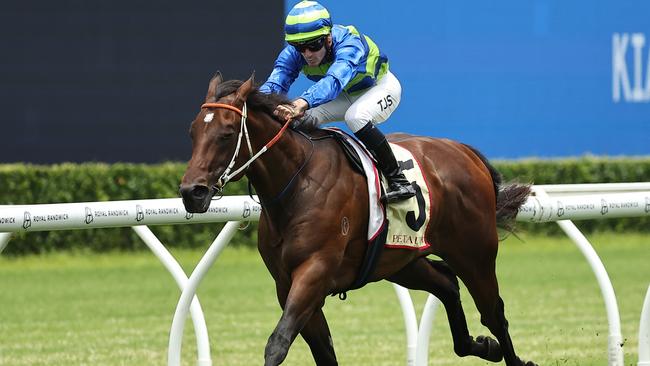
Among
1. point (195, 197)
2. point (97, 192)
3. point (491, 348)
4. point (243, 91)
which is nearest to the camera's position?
point (195, 197)

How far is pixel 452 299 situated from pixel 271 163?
139cm

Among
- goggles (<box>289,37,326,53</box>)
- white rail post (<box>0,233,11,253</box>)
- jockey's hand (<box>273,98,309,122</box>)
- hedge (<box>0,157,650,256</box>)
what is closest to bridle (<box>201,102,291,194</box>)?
jockey's hand (<box>273,98,309,122</box>)

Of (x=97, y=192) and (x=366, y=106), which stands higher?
(x=366, y=106)

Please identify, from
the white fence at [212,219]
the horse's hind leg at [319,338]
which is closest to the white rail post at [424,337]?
the white fence at [212,219]

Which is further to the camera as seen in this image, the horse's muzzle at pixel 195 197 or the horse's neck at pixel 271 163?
the horse's neck at pixel 271 163

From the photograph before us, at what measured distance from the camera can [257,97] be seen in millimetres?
4414

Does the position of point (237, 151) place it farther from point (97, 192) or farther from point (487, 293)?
point (97, 192)

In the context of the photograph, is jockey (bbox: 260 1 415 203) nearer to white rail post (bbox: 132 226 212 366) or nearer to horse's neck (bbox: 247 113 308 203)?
horse's neck (bbox: 247 113 308 203)

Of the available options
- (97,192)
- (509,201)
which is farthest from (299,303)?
(97,192)

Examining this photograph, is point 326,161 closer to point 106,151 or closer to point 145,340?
point 145,340

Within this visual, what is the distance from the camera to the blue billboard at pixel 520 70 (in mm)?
12992

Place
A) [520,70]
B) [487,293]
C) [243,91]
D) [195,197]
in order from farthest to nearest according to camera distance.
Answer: [520,70]
[487,293]
[243,91]
[195,197]

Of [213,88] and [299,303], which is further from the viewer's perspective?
[213,88]

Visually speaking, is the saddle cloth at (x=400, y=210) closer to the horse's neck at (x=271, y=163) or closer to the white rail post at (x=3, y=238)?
the horse's neck at (x=271, y=163)
